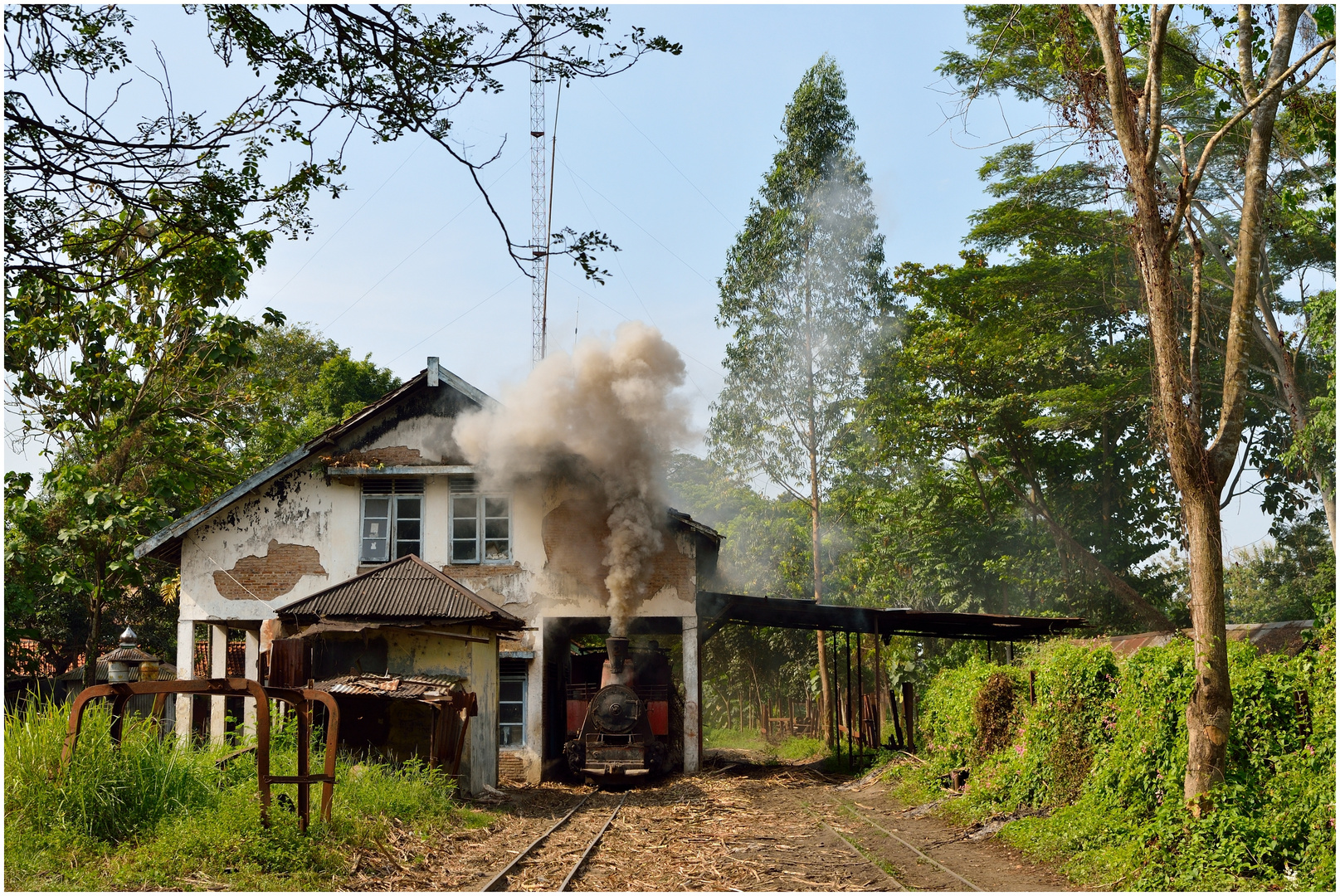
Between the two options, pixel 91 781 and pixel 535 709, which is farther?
pixel 535 709

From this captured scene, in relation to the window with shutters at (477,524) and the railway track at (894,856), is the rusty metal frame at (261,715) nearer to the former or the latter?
the railway track at (894,856)

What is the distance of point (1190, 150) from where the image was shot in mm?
20312

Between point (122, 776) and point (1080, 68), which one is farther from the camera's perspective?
point (1080, 68)

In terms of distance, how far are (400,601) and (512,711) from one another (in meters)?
4.61

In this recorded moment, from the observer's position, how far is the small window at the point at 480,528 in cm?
1812

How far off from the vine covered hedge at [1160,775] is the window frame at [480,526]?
8.94 m

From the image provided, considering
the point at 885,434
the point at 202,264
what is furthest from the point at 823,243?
the point at 202,264

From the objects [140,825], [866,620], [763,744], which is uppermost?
[866,620]

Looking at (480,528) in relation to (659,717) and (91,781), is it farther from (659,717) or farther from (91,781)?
(91,781)

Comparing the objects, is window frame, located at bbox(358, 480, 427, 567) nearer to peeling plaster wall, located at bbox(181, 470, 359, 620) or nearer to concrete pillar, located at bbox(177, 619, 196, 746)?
peeling plaster wall, located at bbox(181, 470, 359, 620)

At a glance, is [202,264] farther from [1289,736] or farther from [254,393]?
[254,393]

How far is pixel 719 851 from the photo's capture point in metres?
10.2

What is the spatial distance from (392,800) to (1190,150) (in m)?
19.3

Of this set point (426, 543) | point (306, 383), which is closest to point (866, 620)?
point (426, 543)
